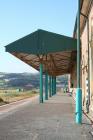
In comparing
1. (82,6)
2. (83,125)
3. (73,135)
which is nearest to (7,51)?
(82,6)

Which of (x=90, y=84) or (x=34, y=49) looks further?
(x=34, y=49)

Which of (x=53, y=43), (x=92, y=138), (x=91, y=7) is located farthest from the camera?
(x=53, y=43)

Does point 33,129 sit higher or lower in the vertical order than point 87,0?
lower

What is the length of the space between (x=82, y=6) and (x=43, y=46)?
11.8 m

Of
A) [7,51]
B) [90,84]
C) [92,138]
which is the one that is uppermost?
[7,51]

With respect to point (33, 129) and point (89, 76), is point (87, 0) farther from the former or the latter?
point (33, 129)

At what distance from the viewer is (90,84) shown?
23875 millimetres

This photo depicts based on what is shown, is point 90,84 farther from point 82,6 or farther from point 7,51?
point 7,51

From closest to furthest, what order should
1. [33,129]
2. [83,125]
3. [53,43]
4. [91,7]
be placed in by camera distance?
[33,129]
[83,125]
[91,7]
[53,43]

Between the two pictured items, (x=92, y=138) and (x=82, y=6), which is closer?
(x=92, y=138)

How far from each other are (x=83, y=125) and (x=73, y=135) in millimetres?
3397

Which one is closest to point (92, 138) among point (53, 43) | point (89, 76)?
point (89, 76)

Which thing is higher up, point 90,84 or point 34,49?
Result: point 34,49

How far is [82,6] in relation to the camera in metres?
24.0
